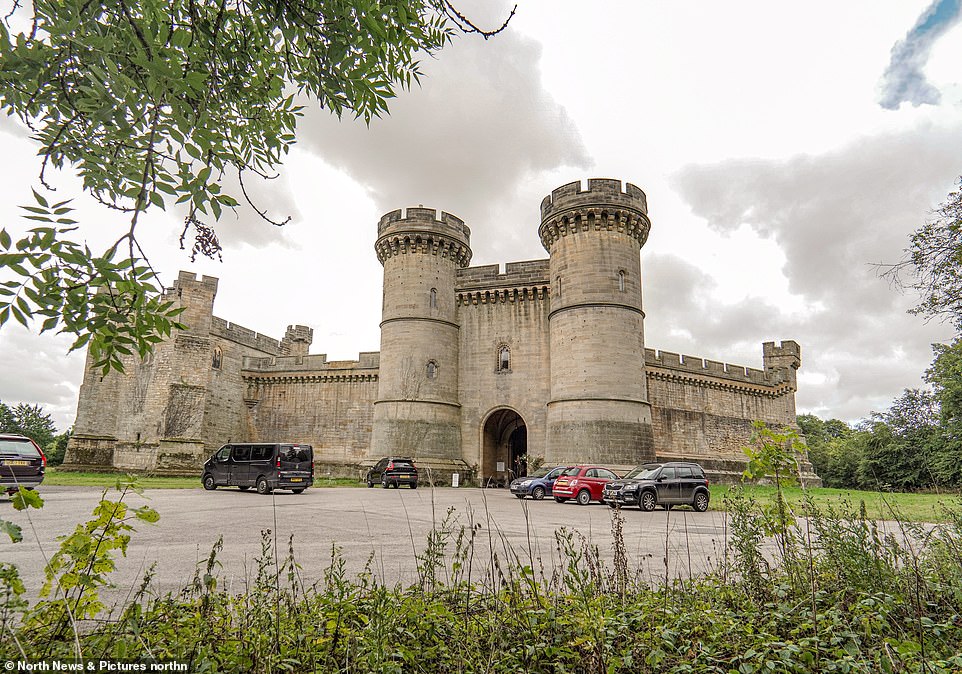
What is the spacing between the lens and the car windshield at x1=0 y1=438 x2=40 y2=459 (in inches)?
472

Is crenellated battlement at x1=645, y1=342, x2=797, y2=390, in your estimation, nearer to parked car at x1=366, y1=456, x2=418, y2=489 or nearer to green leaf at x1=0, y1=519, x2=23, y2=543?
parked car at x1=366, y1=456, x2=418, y2=489

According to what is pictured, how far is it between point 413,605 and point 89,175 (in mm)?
3466

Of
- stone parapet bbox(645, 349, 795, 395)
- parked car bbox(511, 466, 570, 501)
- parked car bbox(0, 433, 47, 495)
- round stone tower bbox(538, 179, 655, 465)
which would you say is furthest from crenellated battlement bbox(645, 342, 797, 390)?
parked car bbox(0, 433, 47, 495)

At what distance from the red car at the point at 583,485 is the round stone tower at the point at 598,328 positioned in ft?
16.6

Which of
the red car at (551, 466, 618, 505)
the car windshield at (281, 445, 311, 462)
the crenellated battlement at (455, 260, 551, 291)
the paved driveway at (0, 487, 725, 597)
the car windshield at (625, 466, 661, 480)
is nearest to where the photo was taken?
the paved driveway at (0, 487, 725, 597)

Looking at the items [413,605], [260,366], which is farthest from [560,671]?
[260,366]

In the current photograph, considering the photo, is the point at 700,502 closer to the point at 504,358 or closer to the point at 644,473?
the point at 644,473

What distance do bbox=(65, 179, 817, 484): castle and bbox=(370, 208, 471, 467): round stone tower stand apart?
8 centimetres

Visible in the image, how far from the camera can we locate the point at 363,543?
289 inches

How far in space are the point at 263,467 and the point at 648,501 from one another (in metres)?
11.7

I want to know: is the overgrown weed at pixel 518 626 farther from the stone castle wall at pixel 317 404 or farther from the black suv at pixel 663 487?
the stone castle wall at pixel 317 404

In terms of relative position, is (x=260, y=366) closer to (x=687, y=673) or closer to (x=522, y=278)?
(x=522, y=278)

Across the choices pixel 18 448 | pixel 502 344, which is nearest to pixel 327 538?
pixel 18 448

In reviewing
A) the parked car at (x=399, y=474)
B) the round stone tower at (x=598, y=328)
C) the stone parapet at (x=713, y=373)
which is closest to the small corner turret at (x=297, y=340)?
the parked car at (x=399, y=474)
